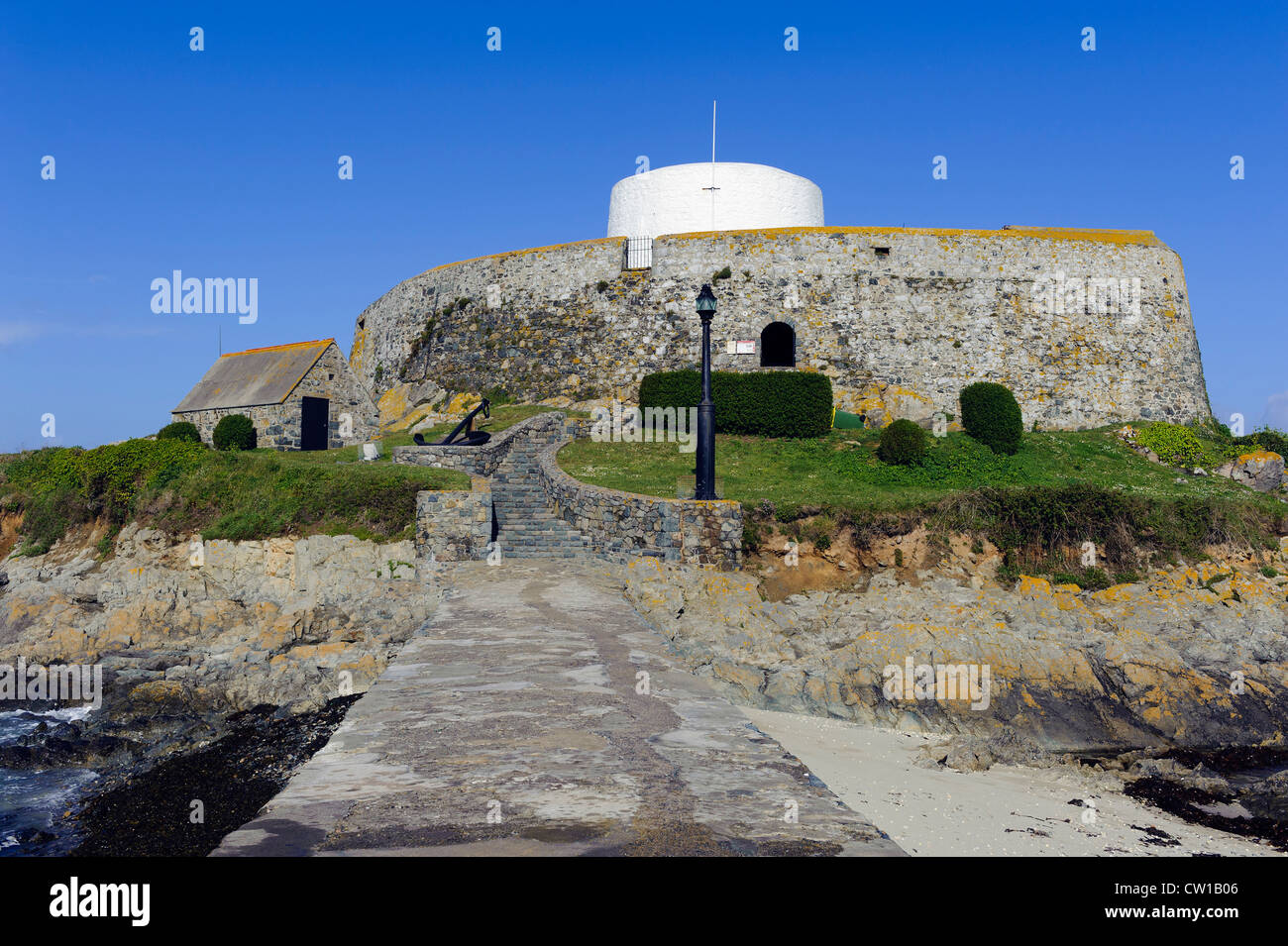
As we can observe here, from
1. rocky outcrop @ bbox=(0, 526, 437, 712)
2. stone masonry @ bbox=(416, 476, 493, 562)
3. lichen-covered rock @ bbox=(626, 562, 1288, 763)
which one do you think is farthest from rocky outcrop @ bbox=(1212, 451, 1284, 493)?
rocky outcrop @ bbox=(0, 526, 437, 712)

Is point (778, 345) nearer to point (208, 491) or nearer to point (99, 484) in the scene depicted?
point (208, 491)

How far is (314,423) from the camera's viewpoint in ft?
95.4

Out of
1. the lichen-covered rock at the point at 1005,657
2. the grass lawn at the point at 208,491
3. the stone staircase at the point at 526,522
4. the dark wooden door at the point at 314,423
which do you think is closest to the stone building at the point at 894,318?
the dark wooden door at the point at 314,423

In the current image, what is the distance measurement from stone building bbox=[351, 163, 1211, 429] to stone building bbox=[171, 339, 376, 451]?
19.5 ft

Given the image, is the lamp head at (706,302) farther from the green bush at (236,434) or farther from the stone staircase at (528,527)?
the green bush at (236,434)

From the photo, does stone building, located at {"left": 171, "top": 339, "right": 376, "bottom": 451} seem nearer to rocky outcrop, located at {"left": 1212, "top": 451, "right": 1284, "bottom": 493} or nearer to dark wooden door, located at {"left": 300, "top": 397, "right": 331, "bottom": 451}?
dark wooden door, located at {"left": 300, "top": 397, "right": 331, "bottom": 451}

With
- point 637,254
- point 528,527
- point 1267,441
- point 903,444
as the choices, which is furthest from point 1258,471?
point 528,527

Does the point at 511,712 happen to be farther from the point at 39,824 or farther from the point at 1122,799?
the point at 1122,799

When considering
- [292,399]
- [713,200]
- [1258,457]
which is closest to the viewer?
[1258,457]

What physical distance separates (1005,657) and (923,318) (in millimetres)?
17855

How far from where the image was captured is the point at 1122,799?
8.27 metres

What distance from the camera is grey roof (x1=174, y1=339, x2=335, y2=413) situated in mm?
28828

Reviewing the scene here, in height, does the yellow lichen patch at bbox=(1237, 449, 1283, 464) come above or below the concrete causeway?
above
